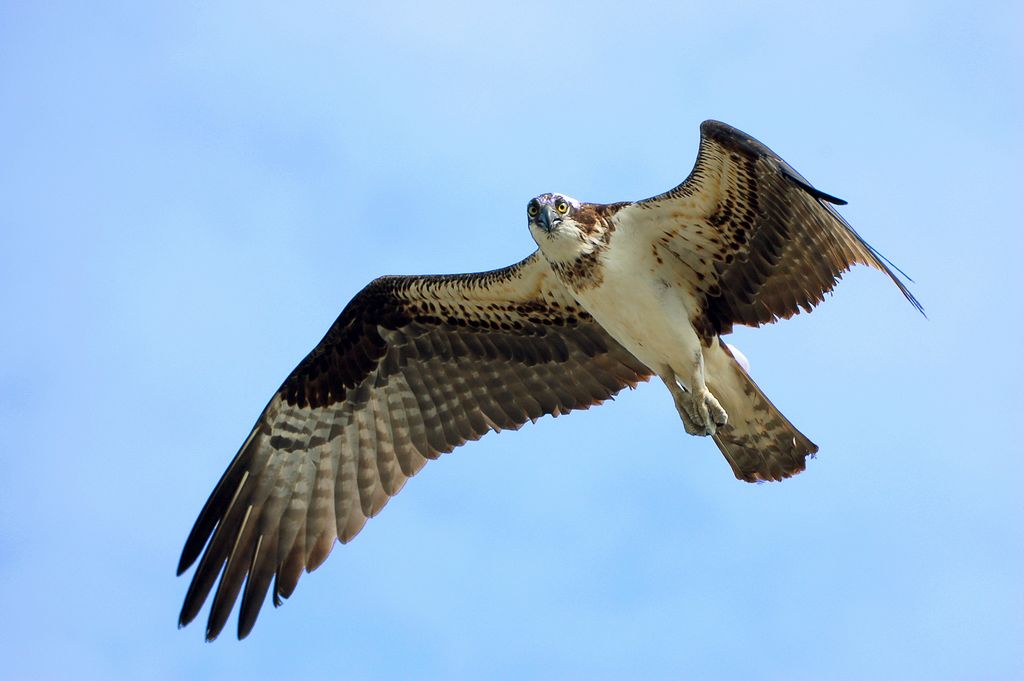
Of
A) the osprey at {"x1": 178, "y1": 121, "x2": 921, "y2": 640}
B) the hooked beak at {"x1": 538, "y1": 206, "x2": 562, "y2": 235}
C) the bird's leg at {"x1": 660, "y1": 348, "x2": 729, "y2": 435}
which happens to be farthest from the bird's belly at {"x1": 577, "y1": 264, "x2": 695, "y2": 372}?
the hooked beak at {"x1": 538, "y1": 206, "x2": 562, "y2": 235}

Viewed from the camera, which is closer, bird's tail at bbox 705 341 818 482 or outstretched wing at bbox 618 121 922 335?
outstretched wing at bbox 618 121 922 335

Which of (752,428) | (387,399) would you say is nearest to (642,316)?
(752,428)

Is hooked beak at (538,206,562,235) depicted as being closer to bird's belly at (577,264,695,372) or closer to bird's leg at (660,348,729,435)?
bird's belly at (577,264,695,372)

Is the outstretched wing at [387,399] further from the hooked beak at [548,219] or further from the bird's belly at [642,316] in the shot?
the hooked beak at [548,219]

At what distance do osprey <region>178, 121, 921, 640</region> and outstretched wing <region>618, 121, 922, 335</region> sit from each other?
12mm

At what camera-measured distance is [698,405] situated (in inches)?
397

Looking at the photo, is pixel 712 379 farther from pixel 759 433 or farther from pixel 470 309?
pixel 470 309

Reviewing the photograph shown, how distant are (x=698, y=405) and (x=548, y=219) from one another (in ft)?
6.10

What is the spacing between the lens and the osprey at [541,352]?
32.3ft

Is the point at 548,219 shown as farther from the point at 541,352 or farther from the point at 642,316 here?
the point at 541,352

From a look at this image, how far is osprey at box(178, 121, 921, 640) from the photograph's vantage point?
32.3ft

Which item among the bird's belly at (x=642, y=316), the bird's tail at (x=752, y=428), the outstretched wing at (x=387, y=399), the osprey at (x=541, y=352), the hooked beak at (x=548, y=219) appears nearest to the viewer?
the hooked beak at (x=548, y=219)

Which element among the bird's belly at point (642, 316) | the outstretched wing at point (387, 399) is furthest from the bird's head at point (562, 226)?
the outstretched wing at point (387, 399)

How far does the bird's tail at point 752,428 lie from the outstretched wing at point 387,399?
3.03 ft
